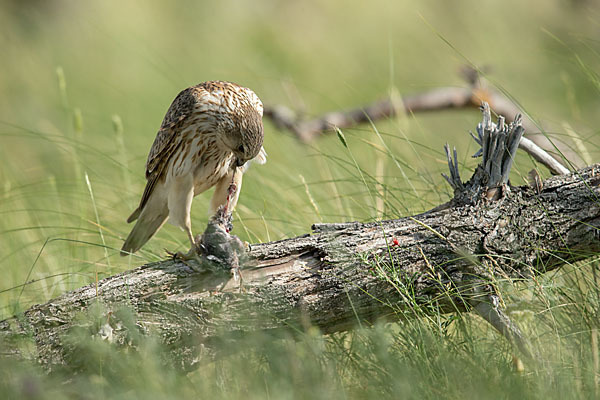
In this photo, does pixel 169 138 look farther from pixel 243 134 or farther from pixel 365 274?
pixel 365 274

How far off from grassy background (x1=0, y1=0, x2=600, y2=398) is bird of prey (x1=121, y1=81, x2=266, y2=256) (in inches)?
9.1

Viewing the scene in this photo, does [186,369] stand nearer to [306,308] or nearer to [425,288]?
[306,308]

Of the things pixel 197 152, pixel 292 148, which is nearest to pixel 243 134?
pixel 197 152

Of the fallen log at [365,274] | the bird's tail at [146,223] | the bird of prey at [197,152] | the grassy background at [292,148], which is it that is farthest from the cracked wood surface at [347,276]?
the bird's tail at [146,223]

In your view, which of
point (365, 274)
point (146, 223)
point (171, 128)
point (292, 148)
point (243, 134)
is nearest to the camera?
point (365, 274)

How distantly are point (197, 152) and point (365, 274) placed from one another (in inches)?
60.8

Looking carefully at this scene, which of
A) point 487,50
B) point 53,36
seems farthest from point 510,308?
point 53,36

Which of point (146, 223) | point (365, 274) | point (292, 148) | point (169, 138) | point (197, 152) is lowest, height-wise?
point (365, 274)

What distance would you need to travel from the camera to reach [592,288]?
2.87 meters

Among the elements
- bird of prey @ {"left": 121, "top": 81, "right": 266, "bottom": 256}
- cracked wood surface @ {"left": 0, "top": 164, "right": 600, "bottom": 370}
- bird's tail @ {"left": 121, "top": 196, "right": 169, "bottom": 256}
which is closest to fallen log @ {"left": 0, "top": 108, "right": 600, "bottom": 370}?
cracked wood surface @ {"left": 0, "top": 164, "right": 600, "bottom": 370}

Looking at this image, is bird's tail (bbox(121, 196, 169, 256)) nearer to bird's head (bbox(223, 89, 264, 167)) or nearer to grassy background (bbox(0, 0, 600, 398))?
grassy background (bbox(0, 0, 600, 398))

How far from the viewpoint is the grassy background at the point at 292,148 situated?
98.4 inches

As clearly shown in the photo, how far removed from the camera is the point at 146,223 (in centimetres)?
410

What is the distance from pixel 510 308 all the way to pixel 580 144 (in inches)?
53.6
